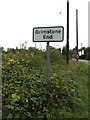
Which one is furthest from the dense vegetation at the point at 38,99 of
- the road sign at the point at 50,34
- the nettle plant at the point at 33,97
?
the road sign at the point at 50,34

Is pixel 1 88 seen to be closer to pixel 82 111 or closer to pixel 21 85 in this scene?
pixel 21 85

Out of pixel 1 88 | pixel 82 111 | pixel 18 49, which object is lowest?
pixel 82 111

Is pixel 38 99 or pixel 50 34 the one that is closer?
pixel 38 99

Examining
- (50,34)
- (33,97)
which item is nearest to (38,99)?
(33,97)

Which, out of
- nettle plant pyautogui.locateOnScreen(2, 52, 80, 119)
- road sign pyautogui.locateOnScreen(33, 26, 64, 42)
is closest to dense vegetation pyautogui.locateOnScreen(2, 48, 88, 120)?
nettle plant pyautogui.locateOnScreen(2, 52, 80, 119)

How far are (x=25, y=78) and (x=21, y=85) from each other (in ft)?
1.53

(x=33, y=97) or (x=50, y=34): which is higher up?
(x=50, y=34)

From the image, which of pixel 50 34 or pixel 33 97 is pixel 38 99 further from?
pixel 50 34

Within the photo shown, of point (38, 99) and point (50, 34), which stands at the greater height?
point (50, 34)

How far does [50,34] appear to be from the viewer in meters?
4.84

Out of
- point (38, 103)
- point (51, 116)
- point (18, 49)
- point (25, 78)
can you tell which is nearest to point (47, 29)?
point (25, 78)

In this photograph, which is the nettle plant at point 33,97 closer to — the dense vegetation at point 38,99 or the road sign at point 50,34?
the dense vegetation at point 38,99

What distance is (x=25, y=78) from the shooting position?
5.56 metres

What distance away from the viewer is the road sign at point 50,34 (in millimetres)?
4809
